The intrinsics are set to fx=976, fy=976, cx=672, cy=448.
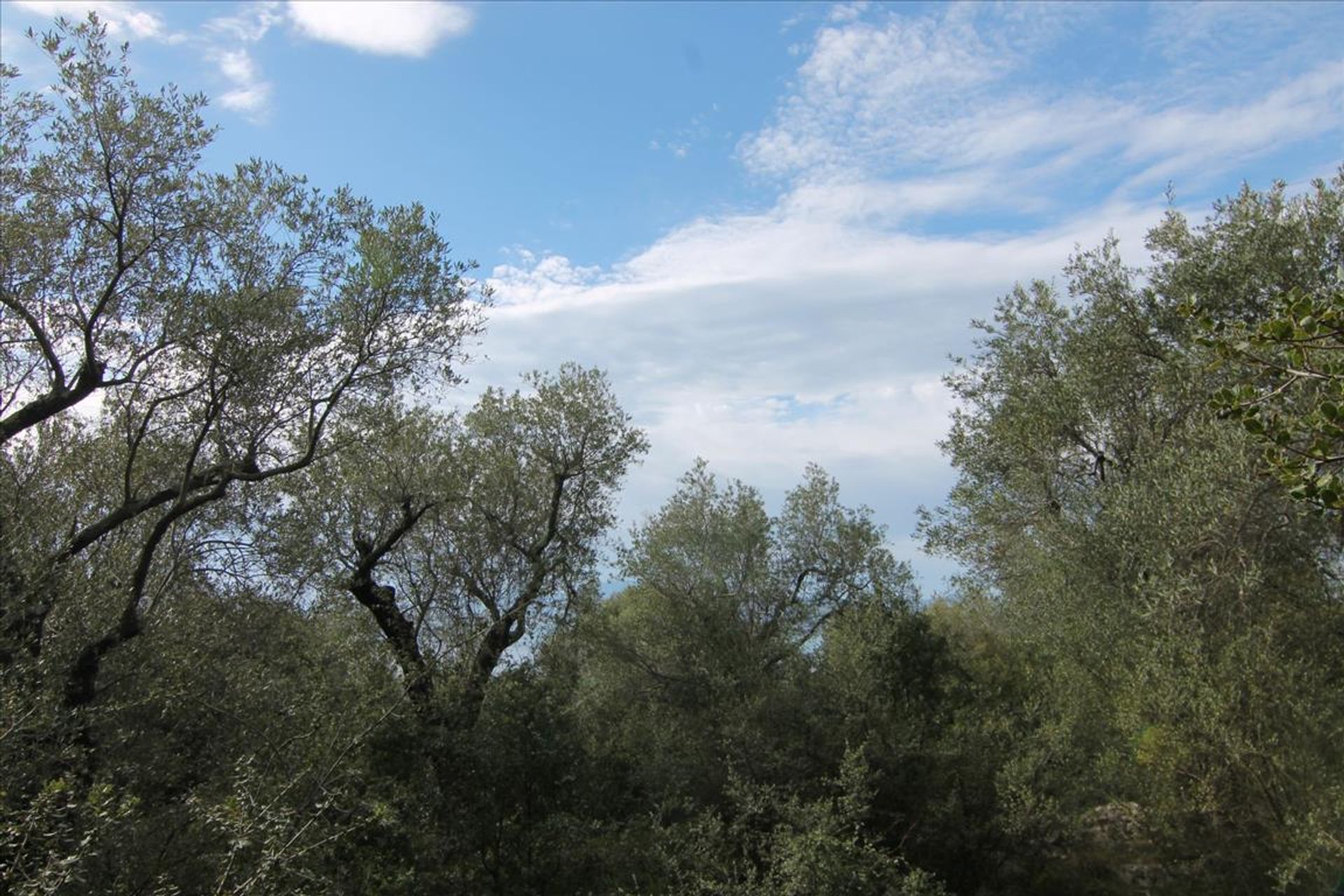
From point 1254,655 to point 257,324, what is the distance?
43.1ft

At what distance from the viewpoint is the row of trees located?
30.3 feet

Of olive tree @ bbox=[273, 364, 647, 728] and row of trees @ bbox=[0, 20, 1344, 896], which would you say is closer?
row of trees @ bbox=[0, 20, 1344, 896]

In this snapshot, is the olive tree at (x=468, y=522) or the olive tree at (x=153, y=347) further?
the olive tree at (x=468, y=522)

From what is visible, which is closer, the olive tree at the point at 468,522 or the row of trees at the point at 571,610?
the row of trees at the point at 571,610

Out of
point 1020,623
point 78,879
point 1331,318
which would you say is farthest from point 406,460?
point 1331,318

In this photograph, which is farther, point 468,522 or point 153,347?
point 468,522

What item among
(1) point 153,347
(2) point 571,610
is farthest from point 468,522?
(1) point 153,347

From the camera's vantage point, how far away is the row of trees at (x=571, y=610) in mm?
9250

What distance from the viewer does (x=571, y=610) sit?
19.4 metres

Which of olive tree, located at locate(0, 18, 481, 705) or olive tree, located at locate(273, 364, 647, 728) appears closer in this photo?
olive tree, located at locate(0, 18, 481, 705)

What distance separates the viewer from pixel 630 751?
17.1 meters

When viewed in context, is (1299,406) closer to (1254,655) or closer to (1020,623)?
(1254,655)

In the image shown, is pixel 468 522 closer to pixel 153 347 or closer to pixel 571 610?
pixel 571 610

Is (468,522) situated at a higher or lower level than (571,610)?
higher
